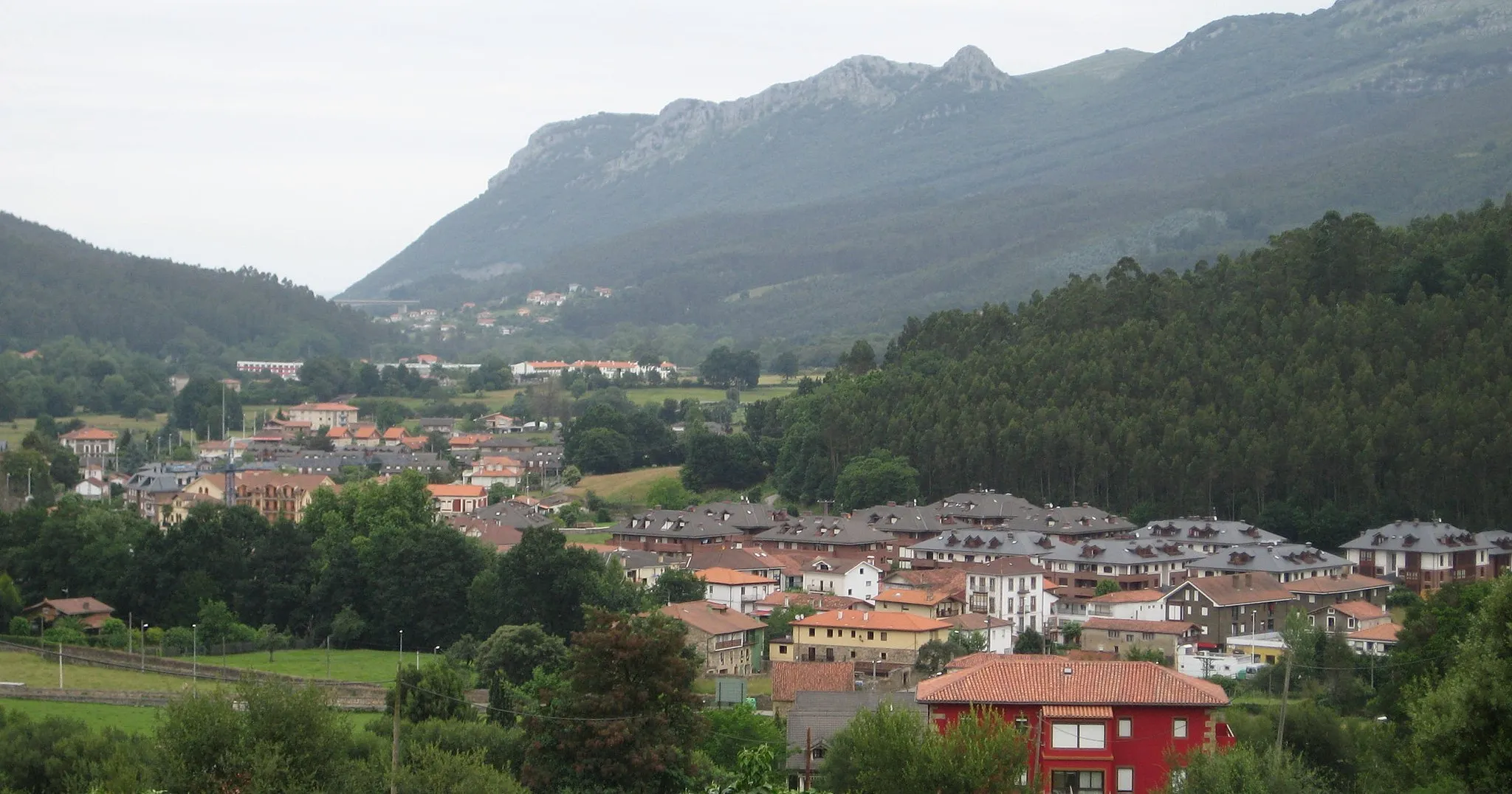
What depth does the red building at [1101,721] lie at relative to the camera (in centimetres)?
2483

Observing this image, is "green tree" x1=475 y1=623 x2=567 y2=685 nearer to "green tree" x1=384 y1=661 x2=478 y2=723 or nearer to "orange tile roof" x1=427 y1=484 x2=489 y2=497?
"green tree" x1=384 y1=661 x2=478 y2=723

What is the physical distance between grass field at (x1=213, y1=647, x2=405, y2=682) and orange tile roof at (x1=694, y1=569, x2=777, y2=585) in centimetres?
858

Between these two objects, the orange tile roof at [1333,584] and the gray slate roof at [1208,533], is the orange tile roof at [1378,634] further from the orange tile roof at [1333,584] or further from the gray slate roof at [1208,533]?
the gray slate roof at [1208,533]

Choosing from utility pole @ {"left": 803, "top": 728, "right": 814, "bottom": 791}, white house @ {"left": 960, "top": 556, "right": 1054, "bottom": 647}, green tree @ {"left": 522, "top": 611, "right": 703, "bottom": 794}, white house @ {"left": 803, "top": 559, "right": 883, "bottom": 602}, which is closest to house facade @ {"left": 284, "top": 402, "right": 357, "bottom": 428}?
white house @ {"left": 803, "top": 559, "right": 883, "bottom": 602}

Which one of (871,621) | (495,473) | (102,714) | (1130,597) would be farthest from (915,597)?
(495,473)

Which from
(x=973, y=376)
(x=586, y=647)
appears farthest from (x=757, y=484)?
(x=586, y=647)

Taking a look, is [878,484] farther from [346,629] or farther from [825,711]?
[825,711]

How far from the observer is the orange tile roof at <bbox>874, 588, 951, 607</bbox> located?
5034 cm

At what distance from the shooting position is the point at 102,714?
1469 inches

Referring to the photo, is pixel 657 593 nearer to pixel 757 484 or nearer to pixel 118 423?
pixel 757 484

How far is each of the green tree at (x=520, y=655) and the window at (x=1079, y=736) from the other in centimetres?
1759

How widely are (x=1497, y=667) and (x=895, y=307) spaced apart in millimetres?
172327

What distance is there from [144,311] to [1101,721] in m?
175

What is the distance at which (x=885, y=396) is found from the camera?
3063 inches
